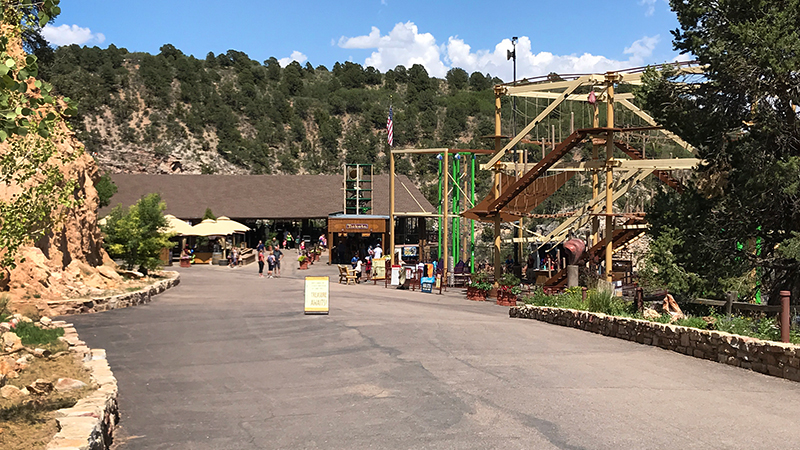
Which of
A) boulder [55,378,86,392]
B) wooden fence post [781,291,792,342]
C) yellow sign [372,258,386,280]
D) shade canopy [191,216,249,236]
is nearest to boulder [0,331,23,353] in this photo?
boulder [55,378,86,392]

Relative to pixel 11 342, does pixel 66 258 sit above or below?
above

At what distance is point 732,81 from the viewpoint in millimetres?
15367

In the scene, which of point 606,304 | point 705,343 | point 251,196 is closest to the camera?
point 705,343

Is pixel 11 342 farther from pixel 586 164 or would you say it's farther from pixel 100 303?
pixel 586 164

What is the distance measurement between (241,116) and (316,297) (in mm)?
93354

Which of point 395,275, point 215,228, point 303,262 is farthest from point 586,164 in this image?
point 215,228

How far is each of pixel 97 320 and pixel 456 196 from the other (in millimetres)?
22250

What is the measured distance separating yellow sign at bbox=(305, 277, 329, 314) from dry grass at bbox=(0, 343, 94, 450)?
26.5 feet

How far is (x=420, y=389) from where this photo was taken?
422 inches

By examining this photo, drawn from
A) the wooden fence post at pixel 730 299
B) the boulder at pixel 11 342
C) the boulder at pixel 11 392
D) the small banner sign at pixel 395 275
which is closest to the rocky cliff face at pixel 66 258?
the boulder at pixel 11 342

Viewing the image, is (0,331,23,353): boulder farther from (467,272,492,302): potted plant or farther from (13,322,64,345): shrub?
(467,272,492,302): potted plant

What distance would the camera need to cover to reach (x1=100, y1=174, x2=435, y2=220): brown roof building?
53094 mm

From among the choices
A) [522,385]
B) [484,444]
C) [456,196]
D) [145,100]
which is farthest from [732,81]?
[145,100]

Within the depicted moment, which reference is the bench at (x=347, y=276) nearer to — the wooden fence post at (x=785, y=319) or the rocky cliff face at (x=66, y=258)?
the rocky cliff face at (x=66, y=258)
